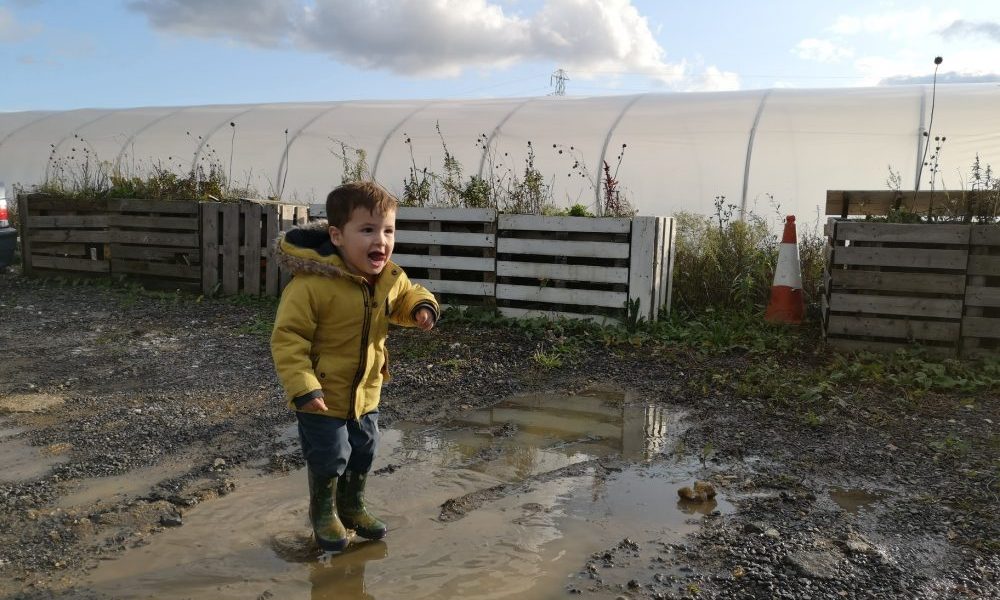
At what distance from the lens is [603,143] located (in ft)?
41.1

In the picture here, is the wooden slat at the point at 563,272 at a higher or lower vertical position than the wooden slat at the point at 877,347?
higher

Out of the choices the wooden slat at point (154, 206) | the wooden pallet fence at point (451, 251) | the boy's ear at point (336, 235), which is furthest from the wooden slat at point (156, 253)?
the boy's ear at point (336, 235)

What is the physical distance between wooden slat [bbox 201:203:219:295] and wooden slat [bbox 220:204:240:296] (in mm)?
104

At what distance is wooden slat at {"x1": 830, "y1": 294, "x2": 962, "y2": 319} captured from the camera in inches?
257

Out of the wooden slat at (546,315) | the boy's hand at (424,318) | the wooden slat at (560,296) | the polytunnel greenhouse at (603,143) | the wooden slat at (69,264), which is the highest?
the polytunnel greenhouse at (603,143)

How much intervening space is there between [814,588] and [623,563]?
712 millimetres

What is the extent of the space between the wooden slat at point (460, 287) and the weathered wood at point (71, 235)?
18.0 ft

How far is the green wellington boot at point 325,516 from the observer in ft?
10.1

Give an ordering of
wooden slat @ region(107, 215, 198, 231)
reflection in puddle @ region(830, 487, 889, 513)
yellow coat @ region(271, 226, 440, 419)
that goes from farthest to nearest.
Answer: wooden slat @ region(107, 215, 198, 231), reflection in puddle @ region(830, 487, 889, 513), yellow coat @ region(271, 226, 440, 419)

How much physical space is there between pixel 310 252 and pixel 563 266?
4.92 meters

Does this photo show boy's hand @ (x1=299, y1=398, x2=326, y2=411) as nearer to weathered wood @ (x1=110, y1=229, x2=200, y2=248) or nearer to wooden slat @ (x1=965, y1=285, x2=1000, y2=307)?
wooden slat @ (x1=965, y1=285, x2=1000, y2=307)

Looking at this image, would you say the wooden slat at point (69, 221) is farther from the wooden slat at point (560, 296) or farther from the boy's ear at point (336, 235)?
the boy's ear at point (336, 235)

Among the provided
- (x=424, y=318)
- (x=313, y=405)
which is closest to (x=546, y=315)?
(x=424, y=318)

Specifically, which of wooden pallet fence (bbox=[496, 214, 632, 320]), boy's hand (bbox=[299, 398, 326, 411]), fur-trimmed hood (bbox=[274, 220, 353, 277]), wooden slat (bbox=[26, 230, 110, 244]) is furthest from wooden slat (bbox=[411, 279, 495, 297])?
wooden slat (bbox=[26, 230, 110, 244])
